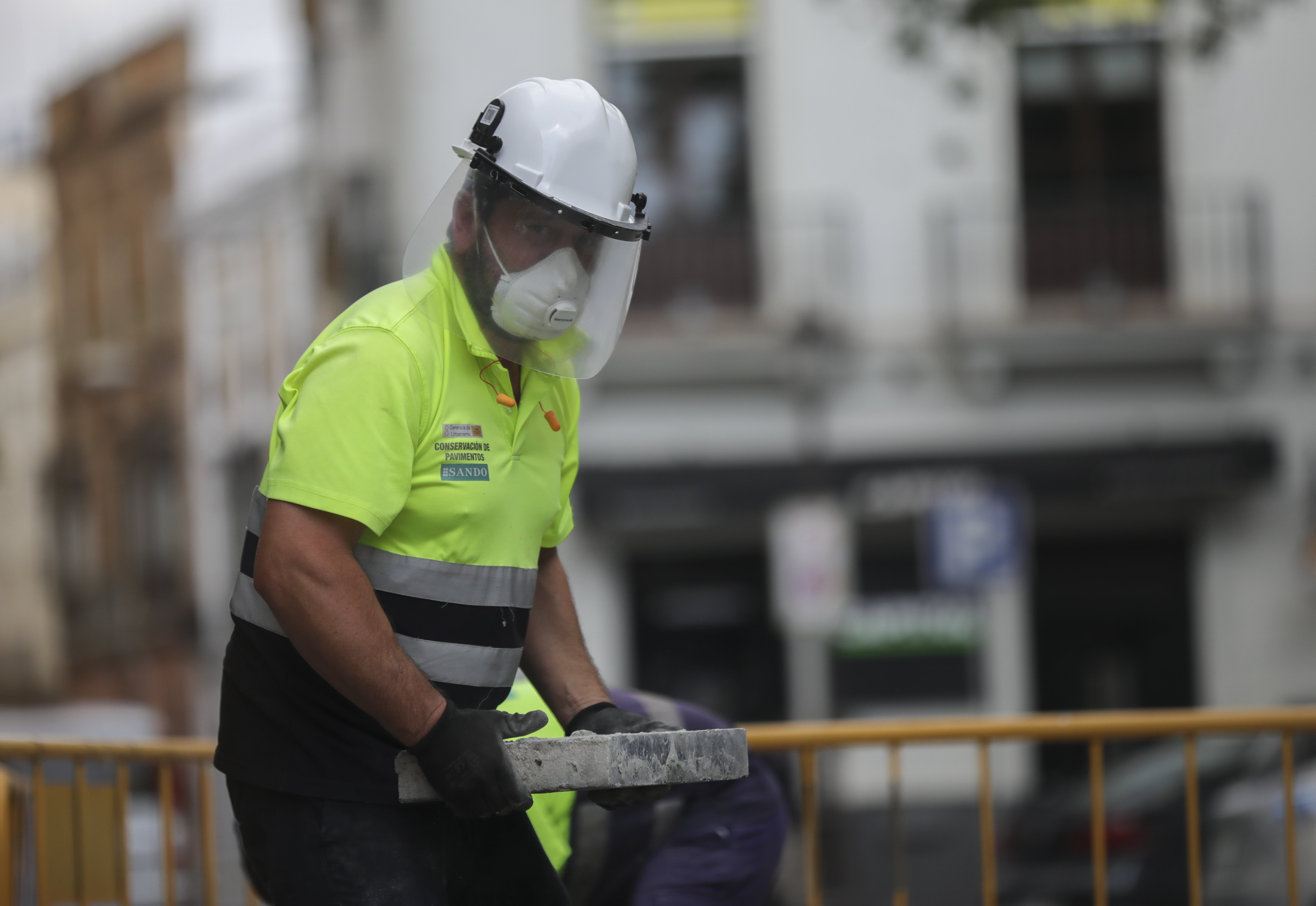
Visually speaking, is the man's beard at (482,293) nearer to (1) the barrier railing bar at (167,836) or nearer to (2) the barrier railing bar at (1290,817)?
(1) the barrier railing bar at (167,836)

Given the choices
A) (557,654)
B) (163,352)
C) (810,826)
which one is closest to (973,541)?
(810,826)

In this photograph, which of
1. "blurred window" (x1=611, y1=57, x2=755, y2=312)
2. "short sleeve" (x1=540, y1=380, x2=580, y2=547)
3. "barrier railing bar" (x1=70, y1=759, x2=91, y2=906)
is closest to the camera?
"short sleeve" (x1=540, y1=380, x2=580, y2=547)

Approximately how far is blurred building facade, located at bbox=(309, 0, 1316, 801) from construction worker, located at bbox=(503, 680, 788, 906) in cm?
1082

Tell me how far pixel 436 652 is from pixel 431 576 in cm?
11

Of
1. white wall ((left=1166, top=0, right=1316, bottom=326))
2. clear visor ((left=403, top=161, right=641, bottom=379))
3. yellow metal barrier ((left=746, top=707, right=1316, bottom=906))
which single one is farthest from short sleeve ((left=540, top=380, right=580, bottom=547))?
white wall ((left=1166, top=0, right=1316, bottom=326))

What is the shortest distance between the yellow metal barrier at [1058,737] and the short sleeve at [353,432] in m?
1.98

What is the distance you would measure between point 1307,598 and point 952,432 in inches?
137

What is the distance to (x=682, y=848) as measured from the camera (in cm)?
Answer: 313

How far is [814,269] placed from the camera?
14.4 meters

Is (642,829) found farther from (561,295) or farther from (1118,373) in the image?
(1118,373)

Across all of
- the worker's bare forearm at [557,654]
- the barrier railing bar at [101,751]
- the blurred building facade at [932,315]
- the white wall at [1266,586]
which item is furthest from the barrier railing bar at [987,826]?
the white wall at [1266,586]

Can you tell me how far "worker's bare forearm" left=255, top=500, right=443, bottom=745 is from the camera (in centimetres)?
217

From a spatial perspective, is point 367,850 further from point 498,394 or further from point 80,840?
point 80,840

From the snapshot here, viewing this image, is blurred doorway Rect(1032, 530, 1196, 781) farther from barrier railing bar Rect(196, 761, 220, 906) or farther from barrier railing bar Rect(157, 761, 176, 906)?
barrier railing bar Rect(157, 761, 176, 906)
